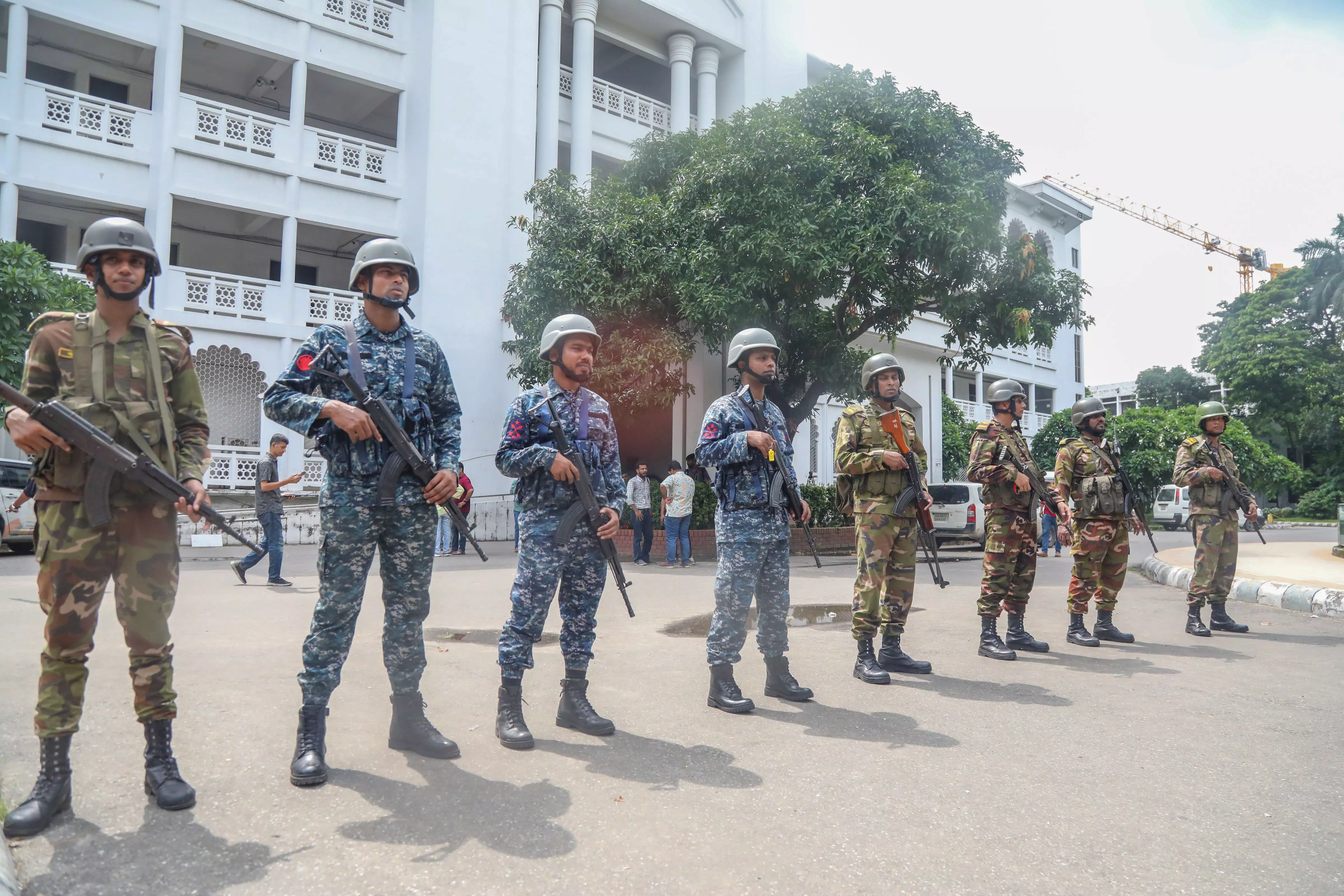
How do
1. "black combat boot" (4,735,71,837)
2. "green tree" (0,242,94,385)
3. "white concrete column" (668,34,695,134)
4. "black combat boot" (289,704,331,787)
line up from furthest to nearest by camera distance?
"white concrete column" (668,34,695,134)
"green tree" (0,242,94,385)
"black combat boot" (289,704,331,787)
"black combat boot" (4,735,71,837)

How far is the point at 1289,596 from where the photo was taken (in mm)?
8953

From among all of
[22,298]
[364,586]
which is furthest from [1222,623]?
[22,298]

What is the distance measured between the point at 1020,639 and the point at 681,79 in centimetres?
1916

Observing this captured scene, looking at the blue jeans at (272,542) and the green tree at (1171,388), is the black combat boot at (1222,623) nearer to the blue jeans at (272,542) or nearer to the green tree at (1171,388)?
the blue jeans at (272,542)

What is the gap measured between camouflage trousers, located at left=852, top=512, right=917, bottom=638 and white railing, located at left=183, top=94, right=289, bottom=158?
16.8m

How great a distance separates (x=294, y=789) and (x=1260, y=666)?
5890 millimetres

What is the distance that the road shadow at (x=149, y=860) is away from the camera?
8.01 ft

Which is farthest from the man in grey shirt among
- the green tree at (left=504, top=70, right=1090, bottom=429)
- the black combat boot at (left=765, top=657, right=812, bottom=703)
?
the black combat boot at (left=765, top=657, right=812, bottom=703)

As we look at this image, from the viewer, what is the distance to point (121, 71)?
741 inches

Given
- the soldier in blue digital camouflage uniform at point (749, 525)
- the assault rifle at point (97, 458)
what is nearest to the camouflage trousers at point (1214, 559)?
the soldier in blue digital camouflage uniform at point (749, 525)

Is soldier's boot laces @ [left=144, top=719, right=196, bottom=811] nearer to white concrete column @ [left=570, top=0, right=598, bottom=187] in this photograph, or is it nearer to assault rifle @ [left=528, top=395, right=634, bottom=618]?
assault rifle @ [left=528, top=395, right=634, bottom=618]

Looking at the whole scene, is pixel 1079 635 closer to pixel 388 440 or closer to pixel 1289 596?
pixel 1289 596

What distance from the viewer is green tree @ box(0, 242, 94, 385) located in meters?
13.0

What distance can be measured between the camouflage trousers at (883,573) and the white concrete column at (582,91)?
652 inches
